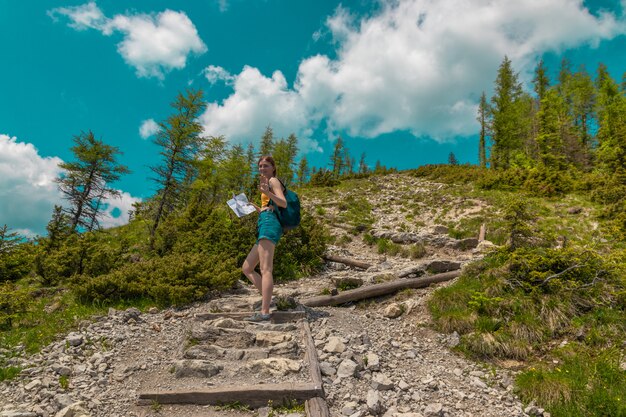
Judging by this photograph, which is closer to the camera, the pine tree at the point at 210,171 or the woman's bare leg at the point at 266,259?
the woman's bare leg at the point at 266,259

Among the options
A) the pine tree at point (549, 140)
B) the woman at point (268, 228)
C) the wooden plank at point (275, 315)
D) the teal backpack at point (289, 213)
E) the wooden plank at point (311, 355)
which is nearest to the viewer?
the wooden plank at point (311, 355)

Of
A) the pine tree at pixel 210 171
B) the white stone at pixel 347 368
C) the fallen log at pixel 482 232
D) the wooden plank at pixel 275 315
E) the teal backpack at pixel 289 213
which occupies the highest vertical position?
the pine tree at pixel 210 171

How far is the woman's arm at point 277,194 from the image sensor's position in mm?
5069

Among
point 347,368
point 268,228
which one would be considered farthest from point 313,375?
point 268,228

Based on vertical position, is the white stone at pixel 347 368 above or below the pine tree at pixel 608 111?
below

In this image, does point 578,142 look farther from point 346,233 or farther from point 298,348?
point 298,348

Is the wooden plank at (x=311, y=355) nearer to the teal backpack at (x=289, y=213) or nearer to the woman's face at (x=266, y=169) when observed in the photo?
the teal backpack at (x=289, y=213)

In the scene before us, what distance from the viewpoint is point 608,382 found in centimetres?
435

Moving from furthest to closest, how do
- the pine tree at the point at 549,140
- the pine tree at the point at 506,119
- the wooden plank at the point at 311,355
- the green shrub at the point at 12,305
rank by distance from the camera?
the pine tree at the point at 506,119
the pine tree at the point at 549,140
the green shrub at the point at 12,305
the wooden plank at the point at 311,355

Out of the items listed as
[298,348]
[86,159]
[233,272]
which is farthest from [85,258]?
[86,159]

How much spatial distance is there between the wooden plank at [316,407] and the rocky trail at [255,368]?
4 cm

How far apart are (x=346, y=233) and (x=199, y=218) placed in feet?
22.5

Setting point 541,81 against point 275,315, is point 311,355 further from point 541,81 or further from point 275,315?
point 541,81

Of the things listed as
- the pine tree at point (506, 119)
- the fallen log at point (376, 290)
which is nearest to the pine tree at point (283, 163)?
the pine tree at point (506, 119)
